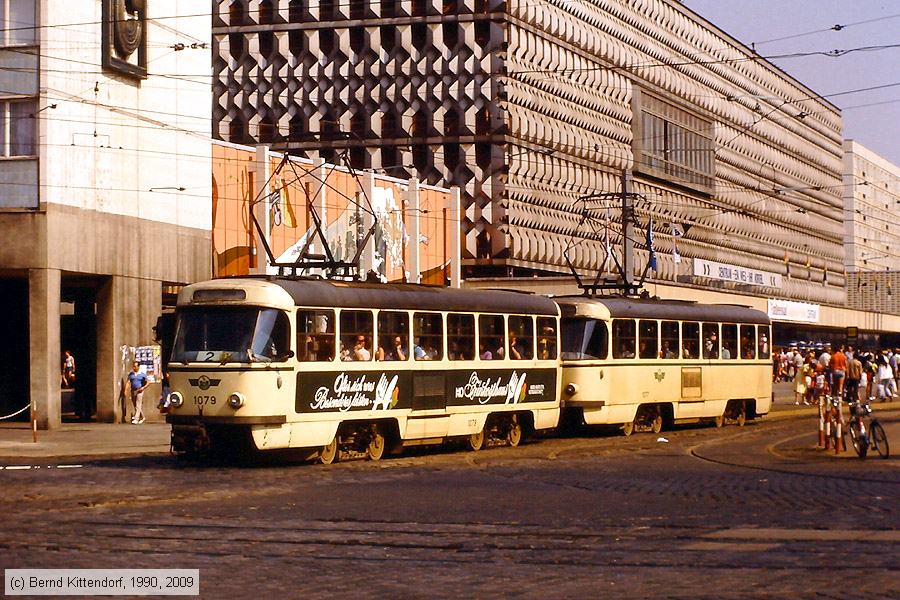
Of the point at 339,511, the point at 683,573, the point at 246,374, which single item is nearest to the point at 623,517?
the point at 339,511

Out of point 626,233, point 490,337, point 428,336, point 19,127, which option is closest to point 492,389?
point 490,337

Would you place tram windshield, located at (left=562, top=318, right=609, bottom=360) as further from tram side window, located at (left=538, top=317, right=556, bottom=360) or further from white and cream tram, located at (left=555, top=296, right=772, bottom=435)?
tram side window, located at (left=538, top=317, right=556, bottom=360)

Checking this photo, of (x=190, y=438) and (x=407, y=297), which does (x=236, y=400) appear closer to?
(x=190, y=438)

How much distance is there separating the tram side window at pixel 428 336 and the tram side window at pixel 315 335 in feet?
7.67

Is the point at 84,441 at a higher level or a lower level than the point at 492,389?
lower

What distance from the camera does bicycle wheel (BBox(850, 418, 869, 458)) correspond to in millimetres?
25156

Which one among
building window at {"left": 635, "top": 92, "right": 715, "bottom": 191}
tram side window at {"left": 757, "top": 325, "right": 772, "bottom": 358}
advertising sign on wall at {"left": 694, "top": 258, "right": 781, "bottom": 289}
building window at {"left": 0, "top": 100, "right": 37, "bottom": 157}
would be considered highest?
building window at {"left": 635, "top": 92, "right": 715, "bottom": 191}

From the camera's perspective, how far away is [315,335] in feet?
81.5

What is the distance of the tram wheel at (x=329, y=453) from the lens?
83.3ft

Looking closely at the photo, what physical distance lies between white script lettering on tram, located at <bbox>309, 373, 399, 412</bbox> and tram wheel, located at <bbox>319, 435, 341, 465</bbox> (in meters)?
0.61

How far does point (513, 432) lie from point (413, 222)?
31763mm

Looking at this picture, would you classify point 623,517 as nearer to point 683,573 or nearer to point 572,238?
point 683,573

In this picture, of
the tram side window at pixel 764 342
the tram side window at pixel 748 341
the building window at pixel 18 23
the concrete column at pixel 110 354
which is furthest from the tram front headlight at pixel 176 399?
the tram side window at pixel 764 342

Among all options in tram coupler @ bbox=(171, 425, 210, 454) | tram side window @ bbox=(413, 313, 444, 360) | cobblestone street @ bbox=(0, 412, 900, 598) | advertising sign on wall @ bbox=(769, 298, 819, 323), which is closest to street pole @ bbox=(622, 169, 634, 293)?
tram side window @ bbox=(413, 313, 444, 360)
